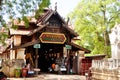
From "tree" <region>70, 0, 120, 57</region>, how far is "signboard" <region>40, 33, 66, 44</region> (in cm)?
1154

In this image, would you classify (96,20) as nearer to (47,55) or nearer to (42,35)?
(47,55)

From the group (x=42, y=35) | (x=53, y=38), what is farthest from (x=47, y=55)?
(x=42, y=35)

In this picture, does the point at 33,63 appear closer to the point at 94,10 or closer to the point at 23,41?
the point at 23,41

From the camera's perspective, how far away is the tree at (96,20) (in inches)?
1563

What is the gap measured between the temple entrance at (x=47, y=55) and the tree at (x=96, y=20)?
7373 millimetres

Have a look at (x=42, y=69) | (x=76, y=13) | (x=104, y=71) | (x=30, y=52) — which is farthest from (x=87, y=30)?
(x=104, y=71)

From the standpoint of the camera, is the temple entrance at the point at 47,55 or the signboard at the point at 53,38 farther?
the temple entrance at the point at 47,55

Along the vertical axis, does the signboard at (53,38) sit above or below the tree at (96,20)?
below

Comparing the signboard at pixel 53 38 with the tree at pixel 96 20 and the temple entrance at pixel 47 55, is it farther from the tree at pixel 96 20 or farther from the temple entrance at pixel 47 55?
the tree at pixel 96 20

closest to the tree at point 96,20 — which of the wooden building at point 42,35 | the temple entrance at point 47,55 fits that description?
the temple entrance at point 47,55

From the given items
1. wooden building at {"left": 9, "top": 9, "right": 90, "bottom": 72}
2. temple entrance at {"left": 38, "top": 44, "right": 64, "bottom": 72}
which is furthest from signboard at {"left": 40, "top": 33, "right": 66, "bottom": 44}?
temple entrance at {"left": 38, "top": 44, "right": 64, "bottom": 72}

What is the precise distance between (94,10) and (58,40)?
12.8 metres

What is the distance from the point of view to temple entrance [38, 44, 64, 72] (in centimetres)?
3364

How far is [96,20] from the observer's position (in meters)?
40.5
